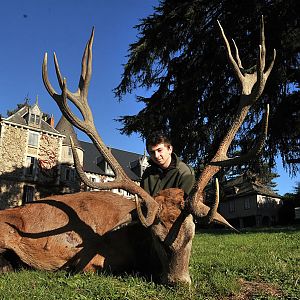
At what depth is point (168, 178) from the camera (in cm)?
498

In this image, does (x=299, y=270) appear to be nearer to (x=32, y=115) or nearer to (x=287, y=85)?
(x=287, y=85)

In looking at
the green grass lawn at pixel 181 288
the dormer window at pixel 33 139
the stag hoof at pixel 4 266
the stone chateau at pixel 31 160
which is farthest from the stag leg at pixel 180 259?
the dormer window at pixel 33 139

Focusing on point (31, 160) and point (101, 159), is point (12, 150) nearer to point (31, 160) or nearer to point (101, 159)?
point (31, 160)

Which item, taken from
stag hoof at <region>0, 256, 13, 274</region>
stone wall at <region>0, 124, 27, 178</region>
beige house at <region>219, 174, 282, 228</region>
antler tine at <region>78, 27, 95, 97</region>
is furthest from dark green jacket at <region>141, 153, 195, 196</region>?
beige house at <region>219, 174, 282, 228</region>

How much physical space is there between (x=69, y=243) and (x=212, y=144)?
10138mm

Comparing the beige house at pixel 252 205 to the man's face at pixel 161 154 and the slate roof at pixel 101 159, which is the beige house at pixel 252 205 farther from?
the man's face at pixel 161 154

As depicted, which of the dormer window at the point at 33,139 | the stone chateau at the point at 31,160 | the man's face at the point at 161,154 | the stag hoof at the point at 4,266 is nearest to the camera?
the man's face at the point at 161,154

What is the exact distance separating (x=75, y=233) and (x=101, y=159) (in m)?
43.9

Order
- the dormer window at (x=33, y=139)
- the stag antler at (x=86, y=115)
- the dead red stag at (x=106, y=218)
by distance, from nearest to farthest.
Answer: the dead red stag at (x=106, y=218) → the stag antler at (x=86, y=115) → the dormer window at (x=33, y=139)

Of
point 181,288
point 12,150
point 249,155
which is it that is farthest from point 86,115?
point 12,150

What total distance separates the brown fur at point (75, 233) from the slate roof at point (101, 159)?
3733 centimetres

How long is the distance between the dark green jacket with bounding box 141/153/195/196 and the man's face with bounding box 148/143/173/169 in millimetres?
81

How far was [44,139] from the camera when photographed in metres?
38.8

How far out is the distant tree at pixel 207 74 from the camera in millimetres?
13469
